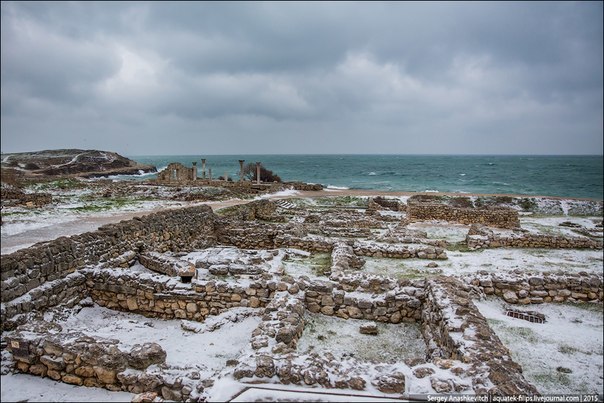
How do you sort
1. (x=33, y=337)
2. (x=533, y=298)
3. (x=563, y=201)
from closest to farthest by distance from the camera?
(x=33, y=337), (x=533, y=298), (x=563, y=201)

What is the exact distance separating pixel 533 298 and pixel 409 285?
11.8 feet

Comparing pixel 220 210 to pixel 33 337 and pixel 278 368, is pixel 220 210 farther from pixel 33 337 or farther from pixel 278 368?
pixel 278 368

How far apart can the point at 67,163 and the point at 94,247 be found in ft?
7.52

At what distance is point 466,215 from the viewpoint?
77.5 feet

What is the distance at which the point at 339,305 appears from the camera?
7.83m

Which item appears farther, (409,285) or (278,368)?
(409,285)

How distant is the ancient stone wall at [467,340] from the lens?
412 cm

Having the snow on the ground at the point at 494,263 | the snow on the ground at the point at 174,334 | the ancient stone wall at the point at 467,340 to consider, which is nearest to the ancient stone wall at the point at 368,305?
the ancient stone wall at the point at 467,340

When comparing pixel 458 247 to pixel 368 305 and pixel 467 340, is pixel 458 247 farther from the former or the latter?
pixel 467 340

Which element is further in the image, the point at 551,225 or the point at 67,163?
the point at 551,225

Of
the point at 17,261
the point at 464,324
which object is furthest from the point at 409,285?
the point at 17,261

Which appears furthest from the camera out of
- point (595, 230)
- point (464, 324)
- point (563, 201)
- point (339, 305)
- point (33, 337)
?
point (563, 201)

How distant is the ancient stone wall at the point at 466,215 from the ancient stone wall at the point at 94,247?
15801 millimetres

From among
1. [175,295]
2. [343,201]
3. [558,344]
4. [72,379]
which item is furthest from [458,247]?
[343,201]
